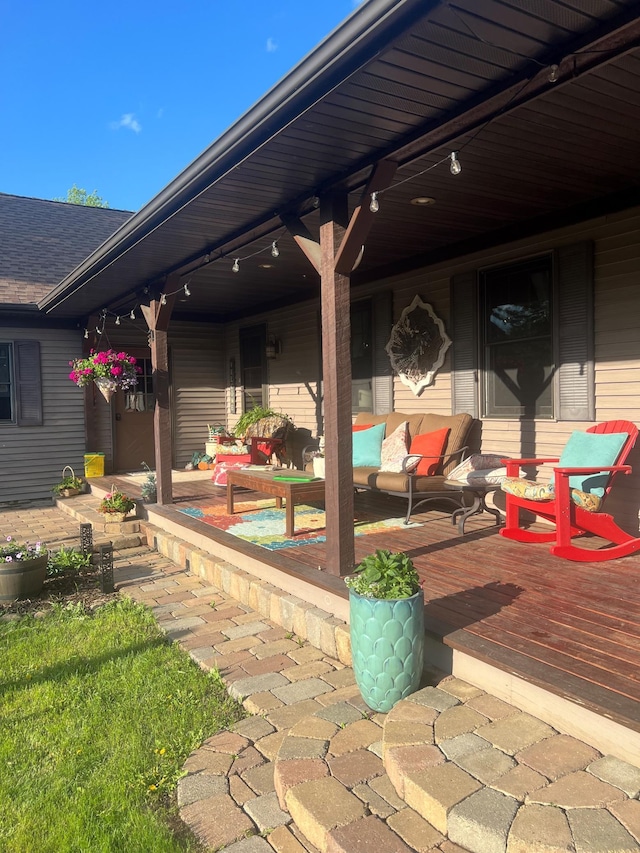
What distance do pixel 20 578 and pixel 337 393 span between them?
259 cm

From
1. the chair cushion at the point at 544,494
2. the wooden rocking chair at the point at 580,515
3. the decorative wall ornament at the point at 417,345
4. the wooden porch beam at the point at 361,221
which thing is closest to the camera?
the wooden porch beam at the point at 361,221

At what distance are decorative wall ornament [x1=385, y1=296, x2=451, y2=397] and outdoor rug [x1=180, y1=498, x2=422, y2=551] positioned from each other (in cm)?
149

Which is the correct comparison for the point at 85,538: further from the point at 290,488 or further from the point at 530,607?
the point at 530,607

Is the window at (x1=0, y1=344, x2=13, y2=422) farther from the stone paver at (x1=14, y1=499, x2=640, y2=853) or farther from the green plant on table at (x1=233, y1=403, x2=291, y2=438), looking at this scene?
the stone paver at (x1=14, y1=499, x2=640, y2=853)

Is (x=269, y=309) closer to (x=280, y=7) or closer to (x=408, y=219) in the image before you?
(x=408, y=219)

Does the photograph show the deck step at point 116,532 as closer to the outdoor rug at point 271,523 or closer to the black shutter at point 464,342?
the outdoor rug at point 271,523

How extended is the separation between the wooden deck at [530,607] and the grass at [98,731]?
0.91m

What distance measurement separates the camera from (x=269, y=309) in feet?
27.8

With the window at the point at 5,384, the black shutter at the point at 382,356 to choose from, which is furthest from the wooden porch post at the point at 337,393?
the window at the point at 5,384

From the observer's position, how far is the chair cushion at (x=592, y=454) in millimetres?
3922

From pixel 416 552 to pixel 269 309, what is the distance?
5211mm

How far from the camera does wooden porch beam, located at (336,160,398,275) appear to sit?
3.27 m

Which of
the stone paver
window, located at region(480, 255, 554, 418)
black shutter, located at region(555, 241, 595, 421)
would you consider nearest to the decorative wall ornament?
window, located at region(480, 255, 554, 418)

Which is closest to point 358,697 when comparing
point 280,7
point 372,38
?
point 372,38
